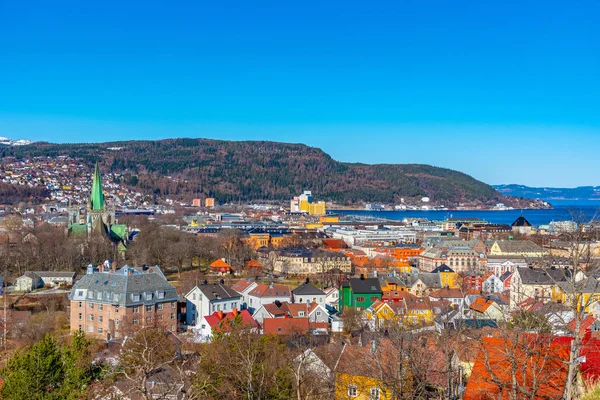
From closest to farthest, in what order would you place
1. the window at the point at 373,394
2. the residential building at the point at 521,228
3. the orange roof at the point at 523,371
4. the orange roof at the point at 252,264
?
the orange roof at the point at 523,371
the window at the point at 373,394
the orange roof at the point at 252,264
the residential building at the point at 521,228

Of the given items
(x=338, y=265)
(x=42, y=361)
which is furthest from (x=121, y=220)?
(x=42, y=361)

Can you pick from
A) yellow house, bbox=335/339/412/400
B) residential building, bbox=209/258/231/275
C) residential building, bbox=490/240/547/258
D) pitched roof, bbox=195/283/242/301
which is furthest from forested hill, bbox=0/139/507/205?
yellow house, bbox=335/339/412/400

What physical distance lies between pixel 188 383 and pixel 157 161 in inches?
7315

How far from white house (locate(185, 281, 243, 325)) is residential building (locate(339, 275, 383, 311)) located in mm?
5480

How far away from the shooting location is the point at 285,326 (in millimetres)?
21812

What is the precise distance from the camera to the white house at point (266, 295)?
92.1ft

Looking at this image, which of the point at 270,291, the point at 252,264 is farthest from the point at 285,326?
the point at 252,264

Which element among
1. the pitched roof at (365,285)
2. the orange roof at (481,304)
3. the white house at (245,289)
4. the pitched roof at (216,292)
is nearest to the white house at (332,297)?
the pitched roof at (365,285)

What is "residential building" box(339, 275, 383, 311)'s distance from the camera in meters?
28.7

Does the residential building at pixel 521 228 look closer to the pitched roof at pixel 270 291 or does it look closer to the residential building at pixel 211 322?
the pitched roof at pixel 270 291

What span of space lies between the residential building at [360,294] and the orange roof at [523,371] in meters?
19.3

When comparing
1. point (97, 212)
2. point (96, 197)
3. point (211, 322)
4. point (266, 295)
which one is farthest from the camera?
point (96, 197)

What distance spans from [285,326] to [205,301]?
543 cm

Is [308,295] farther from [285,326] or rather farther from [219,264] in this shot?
[219,264]
